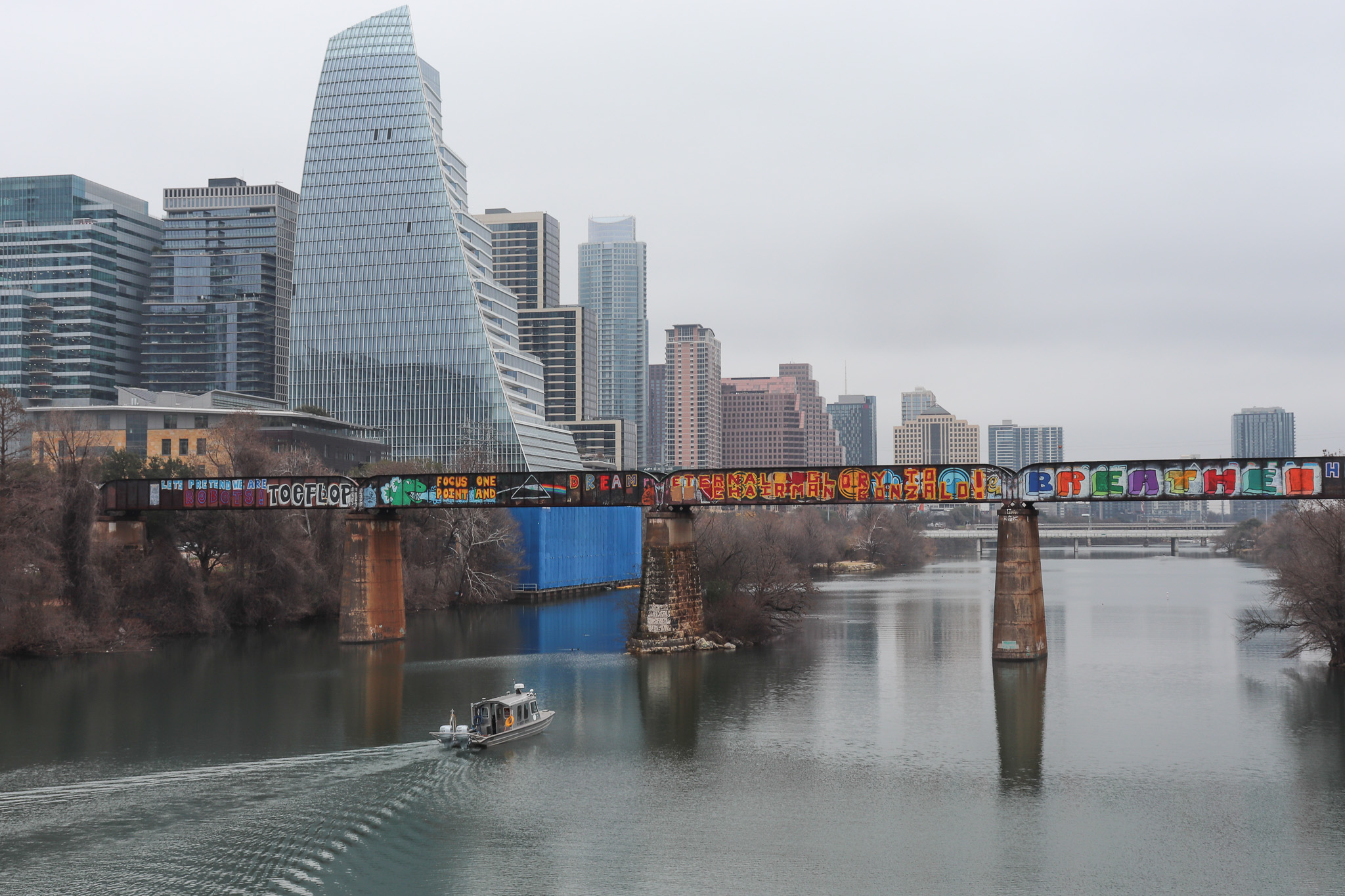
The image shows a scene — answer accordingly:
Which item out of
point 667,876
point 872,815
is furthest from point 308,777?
point 872,815

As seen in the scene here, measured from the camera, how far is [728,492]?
6762cm

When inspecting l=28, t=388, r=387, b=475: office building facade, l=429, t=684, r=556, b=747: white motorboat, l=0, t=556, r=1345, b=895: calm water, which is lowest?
l=0, t=556, r=1345, b=895: calm water

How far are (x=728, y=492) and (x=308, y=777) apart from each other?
34448mm

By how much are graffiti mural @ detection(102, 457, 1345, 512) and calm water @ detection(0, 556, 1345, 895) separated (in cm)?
932

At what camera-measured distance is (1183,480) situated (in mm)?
60062

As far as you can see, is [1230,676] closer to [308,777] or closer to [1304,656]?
[1304,656]

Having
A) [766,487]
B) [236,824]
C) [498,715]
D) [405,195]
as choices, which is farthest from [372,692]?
[405,195]

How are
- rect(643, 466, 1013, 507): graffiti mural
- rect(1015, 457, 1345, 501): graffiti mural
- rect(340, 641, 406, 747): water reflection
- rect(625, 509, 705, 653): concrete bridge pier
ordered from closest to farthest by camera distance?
rect(340, 641, 406, 747): water reflection → rect(1015, 457, 1345, 501): graffiti mural → rect(643, 466, 1013, 507): graffiti mural → rect(625, 509, 705, 653): concrete bridge pier

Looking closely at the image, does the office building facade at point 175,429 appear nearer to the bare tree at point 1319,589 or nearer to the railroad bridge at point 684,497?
the railroad bridge at point 684,497

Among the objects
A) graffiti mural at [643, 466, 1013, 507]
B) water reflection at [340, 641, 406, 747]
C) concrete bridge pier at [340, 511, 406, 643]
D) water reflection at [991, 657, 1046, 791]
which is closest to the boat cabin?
water reflection at [340, 641, 406, 747]

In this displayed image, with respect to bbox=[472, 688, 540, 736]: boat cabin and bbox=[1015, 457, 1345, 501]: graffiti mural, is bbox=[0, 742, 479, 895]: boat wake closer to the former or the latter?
bbox=[472, 688, 540, 736]: boat cabin

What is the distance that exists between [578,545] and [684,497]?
52.6 metres

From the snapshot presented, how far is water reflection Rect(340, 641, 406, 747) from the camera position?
44.7 meters

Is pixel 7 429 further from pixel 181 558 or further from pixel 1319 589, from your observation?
pixel 1319 589
